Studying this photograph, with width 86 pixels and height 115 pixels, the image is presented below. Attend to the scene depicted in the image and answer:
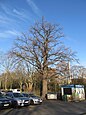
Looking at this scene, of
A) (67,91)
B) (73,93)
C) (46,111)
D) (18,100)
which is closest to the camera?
(46,111)

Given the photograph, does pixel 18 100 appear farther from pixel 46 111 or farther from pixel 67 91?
pixel 67 91

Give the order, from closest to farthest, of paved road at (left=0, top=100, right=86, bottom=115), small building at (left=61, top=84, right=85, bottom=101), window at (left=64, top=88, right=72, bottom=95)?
paved road at (left=0, top=100, right=86, bottom=115) → small building at (left=61, top=84, right=85, bottom=101) → window at (left=64, top=88, right=72, bottom=95)

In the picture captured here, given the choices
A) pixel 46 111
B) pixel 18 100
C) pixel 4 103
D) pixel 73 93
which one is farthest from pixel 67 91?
pixel 46 111

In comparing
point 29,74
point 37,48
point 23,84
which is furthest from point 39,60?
point 23,84

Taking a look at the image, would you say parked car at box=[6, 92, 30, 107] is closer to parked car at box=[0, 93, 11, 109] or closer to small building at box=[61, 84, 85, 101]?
parked car at box=[0, 93, 11, 109]

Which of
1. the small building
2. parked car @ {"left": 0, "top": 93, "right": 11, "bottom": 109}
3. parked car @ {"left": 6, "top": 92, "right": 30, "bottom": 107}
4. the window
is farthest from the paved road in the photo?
the window

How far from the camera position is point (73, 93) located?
35062 millimetres

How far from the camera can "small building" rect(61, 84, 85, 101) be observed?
3443 cm

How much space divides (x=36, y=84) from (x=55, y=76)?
71.5ft

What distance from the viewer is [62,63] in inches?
1564

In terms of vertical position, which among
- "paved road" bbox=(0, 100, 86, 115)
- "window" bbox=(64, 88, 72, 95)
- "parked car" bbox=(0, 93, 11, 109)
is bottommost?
"paved road" bbox=(0, 100, 86, 115)

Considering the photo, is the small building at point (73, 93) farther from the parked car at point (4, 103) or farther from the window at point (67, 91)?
the parked car at point (4, 103)

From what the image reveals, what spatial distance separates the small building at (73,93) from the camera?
34431 mm

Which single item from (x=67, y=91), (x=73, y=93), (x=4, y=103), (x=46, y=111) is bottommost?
(x=46, y=111)
